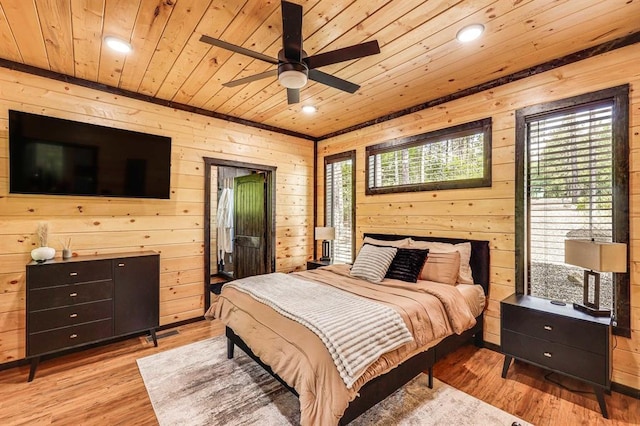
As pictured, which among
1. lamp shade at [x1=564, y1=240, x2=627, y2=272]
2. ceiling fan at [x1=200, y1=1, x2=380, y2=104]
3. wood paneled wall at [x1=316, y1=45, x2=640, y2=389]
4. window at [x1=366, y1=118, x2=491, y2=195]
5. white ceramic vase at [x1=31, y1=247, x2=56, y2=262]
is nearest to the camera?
ceiling fan at [x1=200, y1=1, x2=380, y2=104]

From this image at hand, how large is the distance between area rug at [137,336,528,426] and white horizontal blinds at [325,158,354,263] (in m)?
2.43

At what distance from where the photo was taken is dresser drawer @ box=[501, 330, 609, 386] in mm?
2092

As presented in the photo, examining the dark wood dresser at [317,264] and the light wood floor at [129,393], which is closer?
the light wood floor at [129,393]

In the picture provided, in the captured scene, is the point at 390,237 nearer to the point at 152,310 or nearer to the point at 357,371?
the point at 357,371

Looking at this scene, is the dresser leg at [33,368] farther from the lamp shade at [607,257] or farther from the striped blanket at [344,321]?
the lamp shade at [607,257]

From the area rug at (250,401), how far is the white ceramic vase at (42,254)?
51.8 inches

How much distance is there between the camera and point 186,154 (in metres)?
3.74

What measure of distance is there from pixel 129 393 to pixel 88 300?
40.0 inches

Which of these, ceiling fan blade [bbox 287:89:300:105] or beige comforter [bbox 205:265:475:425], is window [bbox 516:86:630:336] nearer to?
beige comforter [bbox 205:265:475:425]

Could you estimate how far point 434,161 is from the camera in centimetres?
360

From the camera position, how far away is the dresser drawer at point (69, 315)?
252 centimetres

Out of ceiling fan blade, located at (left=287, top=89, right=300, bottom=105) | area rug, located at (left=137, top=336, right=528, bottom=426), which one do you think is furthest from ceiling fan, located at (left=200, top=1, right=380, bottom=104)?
area rug, located at (left=137, top=336, right=528, bottom=426)

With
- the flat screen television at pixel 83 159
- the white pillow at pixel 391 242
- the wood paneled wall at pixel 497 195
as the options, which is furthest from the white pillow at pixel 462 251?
the flat screen television at pixel 83 159

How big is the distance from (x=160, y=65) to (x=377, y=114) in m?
2.67
